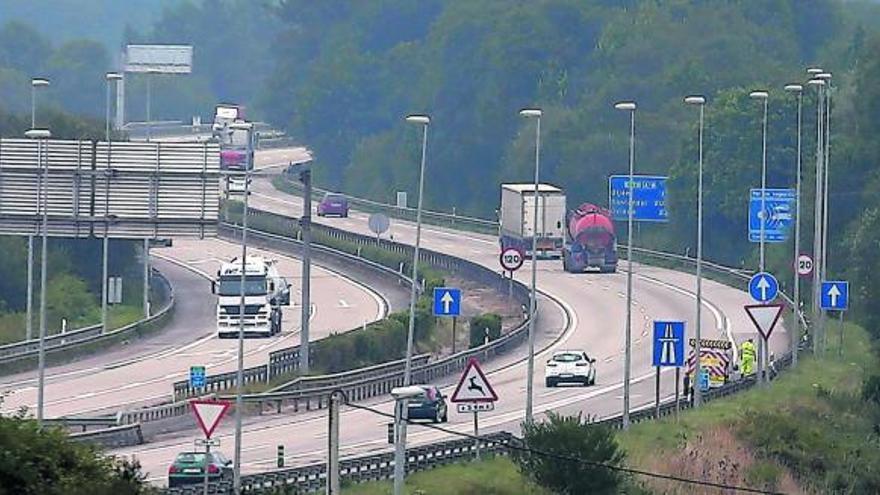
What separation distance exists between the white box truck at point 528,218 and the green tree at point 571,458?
5065 cm

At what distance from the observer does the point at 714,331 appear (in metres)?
85.9

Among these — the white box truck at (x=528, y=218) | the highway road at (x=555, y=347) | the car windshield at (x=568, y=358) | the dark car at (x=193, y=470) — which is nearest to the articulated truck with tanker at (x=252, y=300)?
the highway road at (x=555, y=347)

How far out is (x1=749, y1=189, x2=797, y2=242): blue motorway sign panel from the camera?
75.1 metres

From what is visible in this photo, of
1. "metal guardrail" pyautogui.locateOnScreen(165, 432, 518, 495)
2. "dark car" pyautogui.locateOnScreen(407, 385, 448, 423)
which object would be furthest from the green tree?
"dark car" pyautogui.locateOnScreen(407, 385, 448, 423)

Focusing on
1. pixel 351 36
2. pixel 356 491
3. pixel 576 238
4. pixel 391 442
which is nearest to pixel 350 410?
pixel 391 442

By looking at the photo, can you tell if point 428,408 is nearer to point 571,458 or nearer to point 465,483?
point 465,483

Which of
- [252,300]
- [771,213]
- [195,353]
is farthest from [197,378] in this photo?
[252,300]

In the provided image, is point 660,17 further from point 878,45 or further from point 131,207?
point 131,207

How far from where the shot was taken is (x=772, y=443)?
5725 cm

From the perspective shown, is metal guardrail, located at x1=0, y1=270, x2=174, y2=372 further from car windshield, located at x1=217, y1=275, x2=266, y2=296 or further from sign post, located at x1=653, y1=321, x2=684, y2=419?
sign post, located at x1=653, y1=321, x2=684, y2=419

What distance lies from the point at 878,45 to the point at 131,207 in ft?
140

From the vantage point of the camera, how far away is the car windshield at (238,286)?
82.8 m

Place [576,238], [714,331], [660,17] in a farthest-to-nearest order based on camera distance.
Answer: [660,17] → [576,238] → [714,331]

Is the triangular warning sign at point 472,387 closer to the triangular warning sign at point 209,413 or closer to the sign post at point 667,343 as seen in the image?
the triangular warning sign at point 209,413
